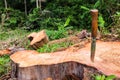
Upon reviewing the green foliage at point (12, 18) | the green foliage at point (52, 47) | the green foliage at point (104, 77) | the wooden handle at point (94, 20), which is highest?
the wooden handle at point (94, 20)

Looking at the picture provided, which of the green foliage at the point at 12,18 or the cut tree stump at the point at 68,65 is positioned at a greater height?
the cut tree stump at the point at 68,65

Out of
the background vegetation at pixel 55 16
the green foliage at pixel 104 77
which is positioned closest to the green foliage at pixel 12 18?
the background vegetation at pixel 55 16

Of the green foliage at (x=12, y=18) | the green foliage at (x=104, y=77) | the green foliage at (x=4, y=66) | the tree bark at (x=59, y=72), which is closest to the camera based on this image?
the green foliage at (x=104, y=77)

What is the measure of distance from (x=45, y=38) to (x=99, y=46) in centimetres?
142

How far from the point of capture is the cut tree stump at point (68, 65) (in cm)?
407

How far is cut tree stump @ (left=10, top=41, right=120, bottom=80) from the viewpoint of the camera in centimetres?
407

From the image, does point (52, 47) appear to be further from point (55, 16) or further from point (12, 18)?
point (12, 18)

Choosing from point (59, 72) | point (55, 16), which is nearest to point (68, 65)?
point (59, 72)

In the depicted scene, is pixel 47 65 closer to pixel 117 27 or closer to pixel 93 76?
pixel 93 76

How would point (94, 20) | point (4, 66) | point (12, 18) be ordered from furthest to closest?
point (12, 18)
point (4, 66)
point (94, 20)

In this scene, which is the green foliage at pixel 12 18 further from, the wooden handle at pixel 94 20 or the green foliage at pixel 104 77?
the green foliage at pixel 104 77

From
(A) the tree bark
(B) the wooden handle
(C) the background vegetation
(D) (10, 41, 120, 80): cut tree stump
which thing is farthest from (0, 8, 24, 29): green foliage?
(B) the wooden handle

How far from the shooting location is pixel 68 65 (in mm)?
4219

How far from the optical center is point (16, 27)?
1087 centimetres
